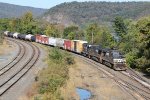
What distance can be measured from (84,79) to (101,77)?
269 cm

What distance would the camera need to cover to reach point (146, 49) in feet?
174

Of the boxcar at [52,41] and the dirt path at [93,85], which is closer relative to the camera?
the dirt path at [93,85]

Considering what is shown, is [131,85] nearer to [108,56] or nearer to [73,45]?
[108,56]

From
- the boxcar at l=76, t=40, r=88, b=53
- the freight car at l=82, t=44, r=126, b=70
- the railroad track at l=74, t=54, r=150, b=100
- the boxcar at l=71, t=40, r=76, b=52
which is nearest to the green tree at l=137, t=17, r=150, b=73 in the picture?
the freight car at l=82, t=44, r=126, b=70

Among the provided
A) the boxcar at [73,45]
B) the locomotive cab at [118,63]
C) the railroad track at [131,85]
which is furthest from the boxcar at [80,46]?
the locomotive cab at [118,63]

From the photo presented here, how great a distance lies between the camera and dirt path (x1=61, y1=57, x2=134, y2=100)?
125 feet

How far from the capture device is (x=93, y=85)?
45094mm

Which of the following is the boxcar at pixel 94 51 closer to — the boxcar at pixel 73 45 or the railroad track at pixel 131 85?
the railroad track at pixel 131 85

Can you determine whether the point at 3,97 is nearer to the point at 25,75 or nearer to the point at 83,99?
the point at 83,99

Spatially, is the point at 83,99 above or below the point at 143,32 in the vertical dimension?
below

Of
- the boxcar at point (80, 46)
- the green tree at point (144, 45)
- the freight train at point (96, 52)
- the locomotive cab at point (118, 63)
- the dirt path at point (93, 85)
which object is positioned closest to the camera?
the dirt path at point (93, 85)

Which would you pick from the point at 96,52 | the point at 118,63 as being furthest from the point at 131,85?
the point at 96,52

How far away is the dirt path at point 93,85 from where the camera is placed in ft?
125

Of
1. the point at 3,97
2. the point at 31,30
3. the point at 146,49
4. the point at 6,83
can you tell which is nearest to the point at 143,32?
the point at 146,49
